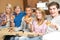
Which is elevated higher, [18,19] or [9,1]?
[9,1]

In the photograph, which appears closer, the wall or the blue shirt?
the blue shirt

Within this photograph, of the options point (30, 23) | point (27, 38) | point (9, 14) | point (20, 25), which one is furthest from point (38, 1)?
point (27, 38)

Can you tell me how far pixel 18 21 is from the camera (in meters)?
2.86

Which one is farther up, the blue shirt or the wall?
the wall

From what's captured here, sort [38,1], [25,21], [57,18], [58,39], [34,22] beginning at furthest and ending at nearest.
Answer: [38,1], [25,21], [34,22], [57,18], [58,39]

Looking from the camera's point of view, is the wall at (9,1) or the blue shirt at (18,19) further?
the wall at (9,1)

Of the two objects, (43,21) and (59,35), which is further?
(43,21)

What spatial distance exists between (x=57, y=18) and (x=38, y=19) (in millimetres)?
240

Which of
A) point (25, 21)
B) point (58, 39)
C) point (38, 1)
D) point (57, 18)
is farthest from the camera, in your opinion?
point (38, 1)

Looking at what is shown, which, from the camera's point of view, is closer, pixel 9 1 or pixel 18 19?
pixel 18 19

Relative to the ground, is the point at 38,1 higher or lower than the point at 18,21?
higher

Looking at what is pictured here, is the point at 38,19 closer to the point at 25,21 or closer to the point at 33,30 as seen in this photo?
the point at 33,30

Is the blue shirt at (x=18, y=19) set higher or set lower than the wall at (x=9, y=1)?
lower

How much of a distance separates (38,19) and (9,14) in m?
1.01
